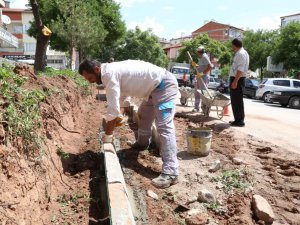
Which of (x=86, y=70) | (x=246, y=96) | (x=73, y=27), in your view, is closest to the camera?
(x=86, y=70)

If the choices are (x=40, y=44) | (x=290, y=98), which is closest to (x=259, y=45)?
(x=290, y=98)

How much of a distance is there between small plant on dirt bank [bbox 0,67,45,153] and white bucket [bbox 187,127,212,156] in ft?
8.69

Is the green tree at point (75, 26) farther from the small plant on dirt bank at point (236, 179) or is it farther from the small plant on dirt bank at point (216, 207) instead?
the small plant on dirt bank at point (216, 207)

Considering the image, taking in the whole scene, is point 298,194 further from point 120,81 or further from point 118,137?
point 118,137

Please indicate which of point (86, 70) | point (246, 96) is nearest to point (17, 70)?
point (86, 70)

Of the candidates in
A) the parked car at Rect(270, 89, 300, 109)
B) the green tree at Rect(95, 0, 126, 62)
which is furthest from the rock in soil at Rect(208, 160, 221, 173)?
the green tree at Rect(95, 0, 126, 62)

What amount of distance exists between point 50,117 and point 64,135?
2.02ft

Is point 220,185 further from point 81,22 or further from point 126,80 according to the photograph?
point 81,22

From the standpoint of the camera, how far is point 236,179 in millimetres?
4980

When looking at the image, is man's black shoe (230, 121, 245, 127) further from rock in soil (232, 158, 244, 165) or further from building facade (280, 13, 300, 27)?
building facade (280, 13, 300, 27)

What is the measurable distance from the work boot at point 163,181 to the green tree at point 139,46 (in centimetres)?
5070

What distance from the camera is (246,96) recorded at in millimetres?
26391

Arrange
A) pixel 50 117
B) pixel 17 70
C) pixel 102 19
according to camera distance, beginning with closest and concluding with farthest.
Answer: pixel 50 117 → pixel 17 70 → pixel 102 19

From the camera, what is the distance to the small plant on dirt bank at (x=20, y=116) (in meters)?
3.45
